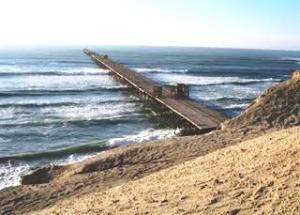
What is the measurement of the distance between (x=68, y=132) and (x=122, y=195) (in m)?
13.3

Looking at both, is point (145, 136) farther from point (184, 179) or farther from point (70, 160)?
point (184, 179)

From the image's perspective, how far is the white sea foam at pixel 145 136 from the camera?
2127 cm

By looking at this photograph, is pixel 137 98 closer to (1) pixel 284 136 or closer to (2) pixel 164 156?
(2) pixel 164 156

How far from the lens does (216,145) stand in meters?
15.7

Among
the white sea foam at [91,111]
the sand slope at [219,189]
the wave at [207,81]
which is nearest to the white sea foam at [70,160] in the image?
the sand slope at [219,189]

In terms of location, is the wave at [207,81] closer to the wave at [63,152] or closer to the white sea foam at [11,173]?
the wave at [63,152]

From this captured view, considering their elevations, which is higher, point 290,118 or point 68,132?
point 290,118

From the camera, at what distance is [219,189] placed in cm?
952

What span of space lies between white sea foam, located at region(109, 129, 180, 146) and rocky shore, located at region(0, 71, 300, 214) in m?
4.06

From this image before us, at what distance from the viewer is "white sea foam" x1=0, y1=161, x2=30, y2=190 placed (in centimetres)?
1509

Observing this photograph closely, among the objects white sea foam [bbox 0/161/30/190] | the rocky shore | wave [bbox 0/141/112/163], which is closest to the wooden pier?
the rocky shore

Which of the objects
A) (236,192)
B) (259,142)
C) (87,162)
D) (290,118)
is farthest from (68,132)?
(236,192)

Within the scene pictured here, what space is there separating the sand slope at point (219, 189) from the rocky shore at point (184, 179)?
2cm

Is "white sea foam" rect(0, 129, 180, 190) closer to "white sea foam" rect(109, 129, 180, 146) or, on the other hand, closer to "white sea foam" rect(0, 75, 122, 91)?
"white sea foam" rect(109, 129, 180, 146)
